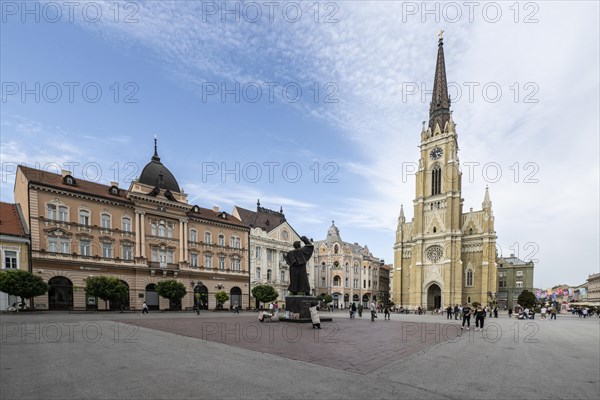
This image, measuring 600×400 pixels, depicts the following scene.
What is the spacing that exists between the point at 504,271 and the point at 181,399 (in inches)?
4159

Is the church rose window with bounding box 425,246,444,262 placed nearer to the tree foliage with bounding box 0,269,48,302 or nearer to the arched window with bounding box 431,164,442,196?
the arched window with bounding box 431,164,442,196

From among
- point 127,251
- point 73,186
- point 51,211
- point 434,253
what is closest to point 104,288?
point 127,251

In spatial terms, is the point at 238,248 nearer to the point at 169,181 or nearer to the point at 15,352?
the point at 169,181

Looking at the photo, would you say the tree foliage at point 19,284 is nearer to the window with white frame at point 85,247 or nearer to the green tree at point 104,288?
the green tree at point 104,288

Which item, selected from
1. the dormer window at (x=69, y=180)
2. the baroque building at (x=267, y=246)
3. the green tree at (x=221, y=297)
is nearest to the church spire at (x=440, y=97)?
the baroque building at (x=267, y=246)

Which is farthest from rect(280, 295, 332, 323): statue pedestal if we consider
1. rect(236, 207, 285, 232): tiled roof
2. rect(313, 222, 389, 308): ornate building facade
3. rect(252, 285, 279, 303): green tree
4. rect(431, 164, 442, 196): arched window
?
rect(431, 164, 442, 196): arched window

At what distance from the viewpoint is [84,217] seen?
3269 cm

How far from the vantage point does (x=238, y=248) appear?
46.7 metres

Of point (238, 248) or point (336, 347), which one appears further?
point (238, 248)

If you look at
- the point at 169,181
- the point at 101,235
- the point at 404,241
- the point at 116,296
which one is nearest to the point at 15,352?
the point at 116,296

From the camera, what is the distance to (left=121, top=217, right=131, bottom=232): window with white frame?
3549 cm

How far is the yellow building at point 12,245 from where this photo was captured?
27.4 m

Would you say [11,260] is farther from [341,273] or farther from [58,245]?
[341,273]

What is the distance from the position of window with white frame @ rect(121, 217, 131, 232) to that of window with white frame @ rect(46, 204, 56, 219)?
20.6ft
